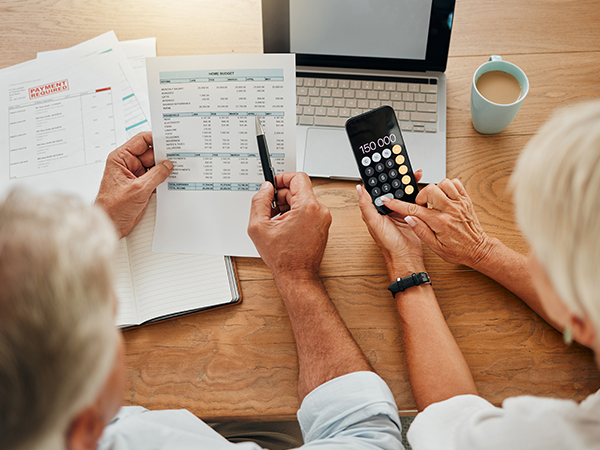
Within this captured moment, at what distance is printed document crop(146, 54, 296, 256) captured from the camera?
70 cm

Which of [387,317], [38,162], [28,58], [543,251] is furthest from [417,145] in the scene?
[28,58]

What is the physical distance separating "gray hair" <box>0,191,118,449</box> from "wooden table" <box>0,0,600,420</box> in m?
0.37

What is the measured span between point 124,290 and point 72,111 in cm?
41

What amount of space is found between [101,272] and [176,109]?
1.51 ft

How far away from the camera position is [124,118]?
830 mm

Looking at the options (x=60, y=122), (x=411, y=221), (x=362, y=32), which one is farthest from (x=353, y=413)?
(x=60, y=122)

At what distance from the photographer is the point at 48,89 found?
0.85 meters

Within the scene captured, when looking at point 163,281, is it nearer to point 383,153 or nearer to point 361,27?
point 383,153

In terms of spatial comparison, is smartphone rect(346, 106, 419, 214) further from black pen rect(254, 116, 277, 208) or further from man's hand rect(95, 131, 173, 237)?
man's hand rect(95, 131, 173, 237)

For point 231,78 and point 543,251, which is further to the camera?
point 231,78

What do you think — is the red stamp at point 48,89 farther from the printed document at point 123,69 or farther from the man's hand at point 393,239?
the man's hand at point 393,239

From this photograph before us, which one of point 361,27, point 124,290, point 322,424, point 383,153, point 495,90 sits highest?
point 361,27

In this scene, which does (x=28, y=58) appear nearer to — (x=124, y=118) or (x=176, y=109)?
(x=124, y=118)

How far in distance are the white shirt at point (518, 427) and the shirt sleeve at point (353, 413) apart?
4 cm
